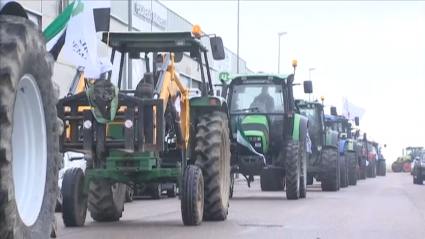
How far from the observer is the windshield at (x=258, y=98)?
1975 centimetres

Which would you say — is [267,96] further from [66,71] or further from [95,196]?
[66,71]

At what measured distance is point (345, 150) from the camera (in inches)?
1198

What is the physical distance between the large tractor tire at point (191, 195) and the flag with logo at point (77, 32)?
2.08m

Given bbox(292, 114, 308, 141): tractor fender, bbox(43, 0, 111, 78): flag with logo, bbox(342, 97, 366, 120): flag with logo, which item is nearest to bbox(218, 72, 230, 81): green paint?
bbox(292, 114, 308, 141): tractor fender

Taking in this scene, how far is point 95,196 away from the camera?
12.2m

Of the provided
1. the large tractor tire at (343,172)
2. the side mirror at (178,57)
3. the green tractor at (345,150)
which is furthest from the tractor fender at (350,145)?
the side mirror at (178,57)

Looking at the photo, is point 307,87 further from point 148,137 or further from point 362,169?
point 362,169

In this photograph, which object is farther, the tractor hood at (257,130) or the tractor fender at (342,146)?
the tractor fender at (342,146)

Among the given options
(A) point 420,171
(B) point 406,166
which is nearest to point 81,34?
(A) point 420,171

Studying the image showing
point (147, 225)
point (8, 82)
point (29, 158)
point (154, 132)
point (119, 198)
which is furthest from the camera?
point (119, 198)

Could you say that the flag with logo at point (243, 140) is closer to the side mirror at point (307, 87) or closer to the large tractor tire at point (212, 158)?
the side mirror at point (307, 87)

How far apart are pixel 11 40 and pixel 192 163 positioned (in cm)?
776

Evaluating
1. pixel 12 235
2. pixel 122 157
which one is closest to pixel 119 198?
pixel 122 157

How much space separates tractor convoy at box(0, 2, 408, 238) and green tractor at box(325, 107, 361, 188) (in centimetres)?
223
